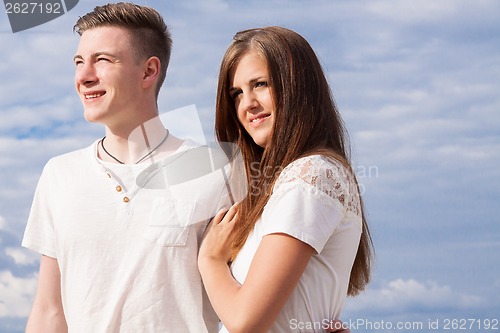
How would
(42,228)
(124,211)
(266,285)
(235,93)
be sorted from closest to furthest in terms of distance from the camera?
1. (266,285)
2. (235,93)
3. (124,211)
4. (42,228)

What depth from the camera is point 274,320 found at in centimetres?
249

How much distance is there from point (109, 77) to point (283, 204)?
0.95m

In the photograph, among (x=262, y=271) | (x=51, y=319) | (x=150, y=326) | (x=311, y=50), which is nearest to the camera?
(x=262, y=271)

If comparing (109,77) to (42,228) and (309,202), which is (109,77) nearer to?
(42,228)

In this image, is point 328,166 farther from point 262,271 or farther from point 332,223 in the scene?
point 262,271

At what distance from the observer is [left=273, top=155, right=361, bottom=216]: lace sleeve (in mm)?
2516

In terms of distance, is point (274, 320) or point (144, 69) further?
point (144, 69)

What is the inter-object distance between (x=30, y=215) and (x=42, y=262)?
0.21 m

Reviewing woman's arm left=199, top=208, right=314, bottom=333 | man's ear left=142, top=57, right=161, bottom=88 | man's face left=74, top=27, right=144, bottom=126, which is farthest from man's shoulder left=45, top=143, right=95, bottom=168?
woman's arm left=199, top=208, right=314, bottom=333

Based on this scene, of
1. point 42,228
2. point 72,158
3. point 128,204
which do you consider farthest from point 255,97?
point 42,228

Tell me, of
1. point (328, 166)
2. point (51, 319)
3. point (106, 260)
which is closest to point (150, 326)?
point (106, 260)

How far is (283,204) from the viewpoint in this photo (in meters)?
2.50

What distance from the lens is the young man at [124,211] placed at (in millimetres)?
2945

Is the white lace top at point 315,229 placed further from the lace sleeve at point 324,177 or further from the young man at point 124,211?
the young man at point 124,211
